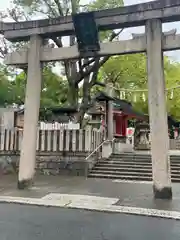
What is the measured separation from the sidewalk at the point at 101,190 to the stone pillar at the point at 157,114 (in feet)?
1.69

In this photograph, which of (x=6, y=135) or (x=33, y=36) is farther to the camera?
(x=6, y=135)

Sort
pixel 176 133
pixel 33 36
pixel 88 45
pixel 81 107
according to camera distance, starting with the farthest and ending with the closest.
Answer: pixel 176 133 < pixel 81 107 < pixel 33 36 < pixel 88 45

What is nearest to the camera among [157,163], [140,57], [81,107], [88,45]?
[157,163]

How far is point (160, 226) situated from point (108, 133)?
12.2 metres

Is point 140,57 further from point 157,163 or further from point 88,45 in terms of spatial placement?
point 157,163

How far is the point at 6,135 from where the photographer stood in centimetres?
1475

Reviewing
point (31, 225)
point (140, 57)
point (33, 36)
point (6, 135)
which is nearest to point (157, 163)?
point (31, 225)

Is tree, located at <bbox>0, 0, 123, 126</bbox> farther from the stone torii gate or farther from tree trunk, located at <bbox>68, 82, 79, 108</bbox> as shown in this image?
the stone torii gate

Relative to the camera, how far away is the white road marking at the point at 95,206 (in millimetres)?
6949

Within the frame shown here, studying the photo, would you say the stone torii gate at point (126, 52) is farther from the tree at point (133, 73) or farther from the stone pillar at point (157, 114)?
the tree at point (133, 73)

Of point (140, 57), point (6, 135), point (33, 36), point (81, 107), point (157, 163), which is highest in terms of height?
point (140, 57)

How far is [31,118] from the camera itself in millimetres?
10414

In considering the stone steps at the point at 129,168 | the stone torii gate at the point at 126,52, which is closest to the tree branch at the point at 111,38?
the stone steps at the point at 129,168

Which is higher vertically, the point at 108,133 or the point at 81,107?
the point at 81,107
